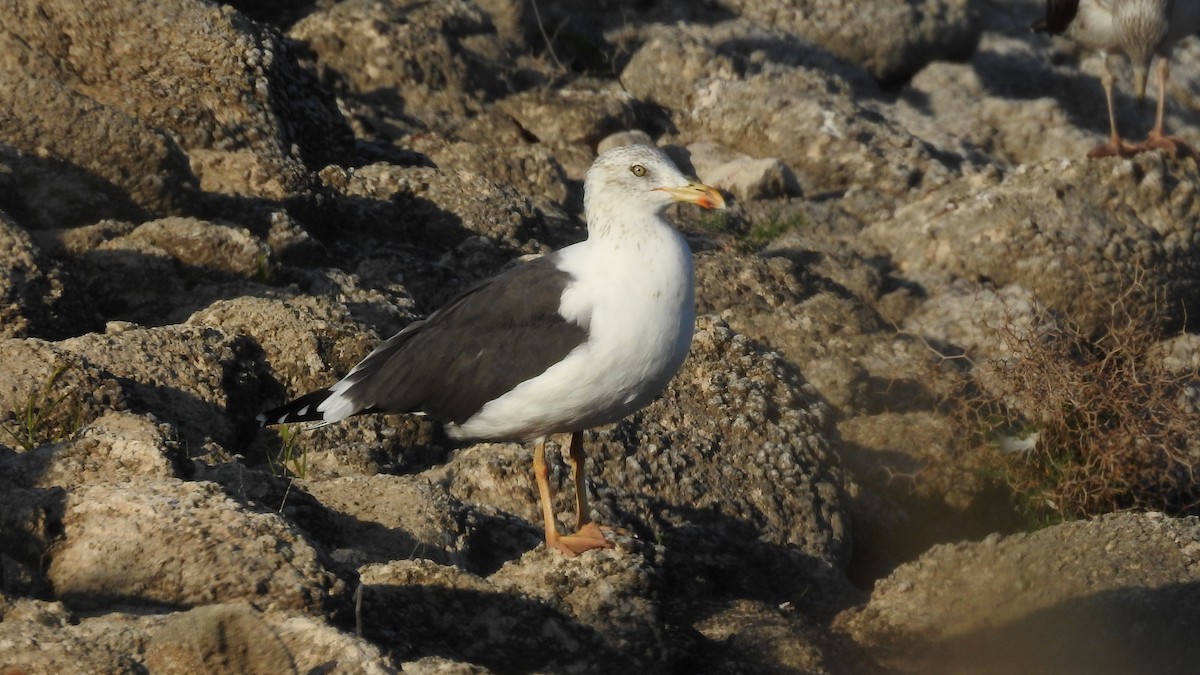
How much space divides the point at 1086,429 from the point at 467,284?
310cm

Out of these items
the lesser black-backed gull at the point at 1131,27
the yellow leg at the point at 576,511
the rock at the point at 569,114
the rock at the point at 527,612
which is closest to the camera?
the rock at the point at 527,612

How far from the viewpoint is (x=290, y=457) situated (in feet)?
19.0

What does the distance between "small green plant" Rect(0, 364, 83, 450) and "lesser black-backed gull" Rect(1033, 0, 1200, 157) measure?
7.87 metres

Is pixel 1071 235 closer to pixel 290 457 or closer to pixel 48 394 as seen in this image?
pixel 290 457

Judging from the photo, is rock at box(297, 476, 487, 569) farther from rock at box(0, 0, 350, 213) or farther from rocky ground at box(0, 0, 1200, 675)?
rock at box(0, 0, 350, 213)

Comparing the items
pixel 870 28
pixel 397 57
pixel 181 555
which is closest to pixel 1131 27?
pixel 870 28

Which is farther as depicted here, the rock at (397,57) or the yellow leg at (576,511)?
the rock at (397,57)

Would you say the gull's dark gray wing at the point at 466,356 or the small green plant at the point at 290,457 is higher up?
the gull's dark gray wing at the point at 466,356

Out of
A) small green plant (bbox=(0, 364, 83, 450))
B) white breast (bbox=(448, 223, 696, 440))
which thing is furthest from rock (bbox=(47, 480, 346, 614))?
white breast (bbox=(448, 223, 696, 440))

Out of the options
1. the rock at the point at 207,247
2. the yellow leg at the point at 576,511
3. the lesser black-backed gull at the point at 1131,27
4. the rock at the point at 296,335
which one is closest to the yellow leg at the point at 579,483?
the yellow leg at the point at 576,511

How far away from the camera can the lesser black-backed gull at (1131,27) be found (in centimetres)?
1110

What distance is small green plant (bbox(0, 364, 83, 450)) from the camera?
5000 mm

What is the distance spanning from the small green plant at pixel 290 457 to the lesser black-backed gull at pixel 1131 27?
695 cm

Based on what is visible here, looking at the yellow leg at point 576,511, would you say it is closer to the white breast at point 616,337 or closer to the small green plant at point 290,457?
the white breast at point 616,337
